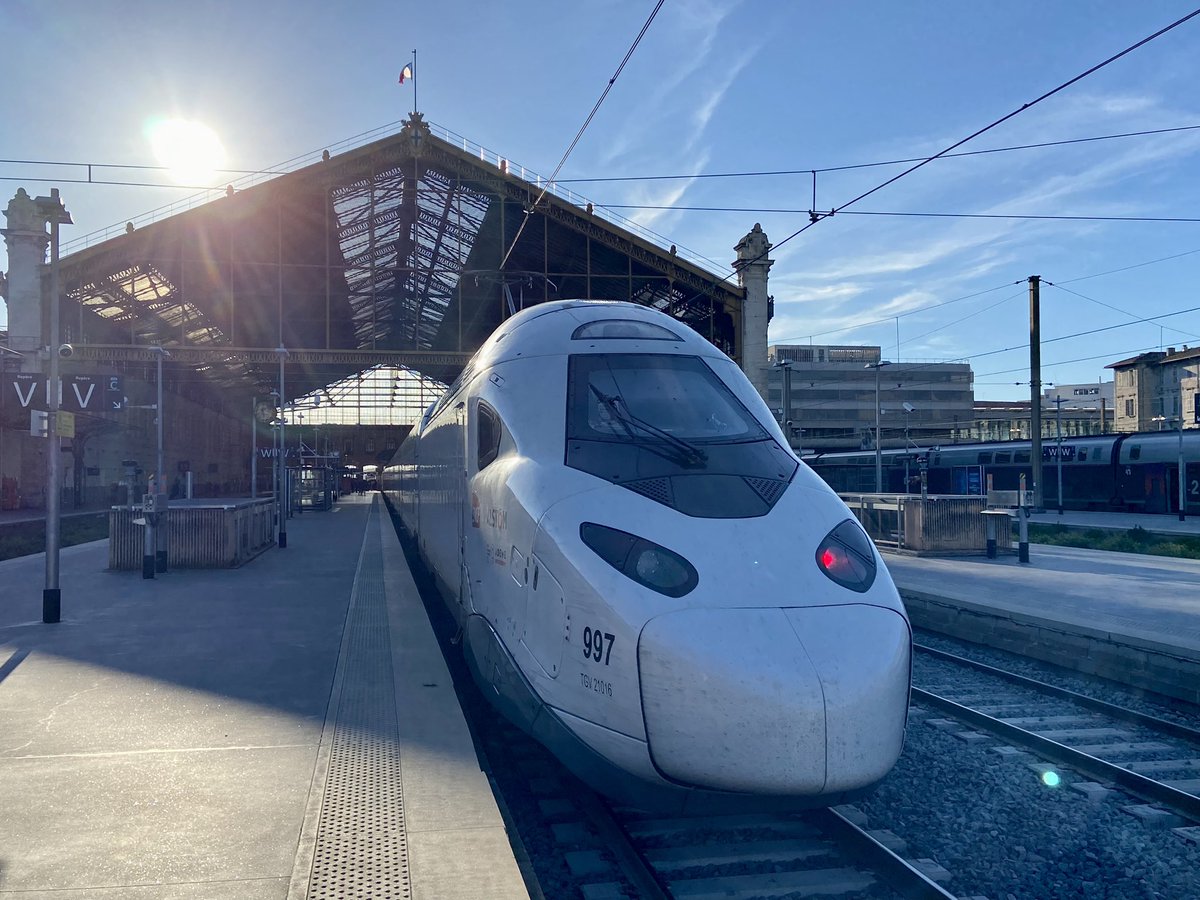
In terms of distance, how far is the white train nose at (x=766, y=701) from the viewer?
14.0ft

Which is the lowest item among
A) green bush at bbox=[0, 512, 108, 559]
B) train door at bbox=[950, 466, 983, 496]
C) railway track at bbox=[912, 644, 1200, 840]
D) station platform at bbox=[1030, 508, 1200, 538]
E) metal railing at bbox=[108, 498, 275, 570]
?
railway track at bbox=[912, 644, 1200, 840]

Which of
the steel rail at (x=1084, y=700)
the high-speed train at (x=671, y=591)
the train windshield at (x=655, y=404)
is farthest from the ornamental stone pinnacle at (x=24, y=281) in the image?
the steel rail at (x=1084, y=700)

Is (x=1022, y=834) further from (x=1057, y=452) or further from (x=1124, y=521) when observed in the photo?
(x=1057, y=452)

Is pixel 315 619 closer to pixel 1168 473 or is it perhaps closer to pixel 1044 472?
pixel 1168 473

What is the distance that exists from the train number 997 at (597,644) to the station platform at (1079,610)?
723 cm

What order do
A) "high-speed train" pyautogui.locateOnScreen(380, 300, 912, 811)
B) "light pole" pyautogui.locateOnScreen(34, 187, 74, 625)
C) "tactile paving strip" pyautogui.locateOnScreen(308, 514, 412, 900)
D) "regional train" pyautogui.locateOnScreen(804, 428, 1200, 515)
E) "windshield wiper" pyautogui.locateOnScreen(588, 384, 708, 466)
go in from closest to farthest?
"tactile paving strip" pyautogui.locateOnScreen(308, 514, 412, 900)
"high-speed train" pyautogui.locateOnScreen(380, 300, 912, 811)
"windshield wiper" pyautogui.locateOnScreen(588, 384, 708, 466)
"light pole" pyautogui.locateOnScreen(34, 187, 74, 625)
"regional train" pyautogui.locateOnScreen(804, 428, 1200, 515)

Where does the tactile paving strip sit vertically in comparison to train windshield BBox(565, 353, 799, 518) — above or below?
below

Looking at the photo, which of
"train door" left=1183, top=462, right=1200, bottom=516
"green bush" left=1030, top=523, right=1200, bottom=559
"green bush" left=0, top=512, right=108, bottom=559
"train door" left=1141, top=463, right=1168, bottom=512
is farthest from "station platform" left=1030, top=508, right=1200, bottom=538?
"green bush" left=0, top=512, right=108, bottom=559

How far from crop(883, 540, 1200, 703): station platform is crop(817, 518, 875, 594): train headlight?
576cm

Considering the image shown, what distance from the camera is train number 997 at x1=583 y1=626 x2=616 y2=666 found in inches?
184

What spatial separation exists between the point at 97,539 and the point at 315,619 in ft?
59.5

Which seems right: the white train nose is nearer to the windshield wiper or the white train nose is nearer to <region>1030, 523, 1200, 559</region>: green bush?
the windshield wiper

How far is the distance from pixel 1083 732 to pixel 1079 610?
15.2 ft

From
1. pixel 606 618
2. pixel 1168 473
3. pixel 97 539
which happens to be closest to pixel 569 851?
pixel 606 618
